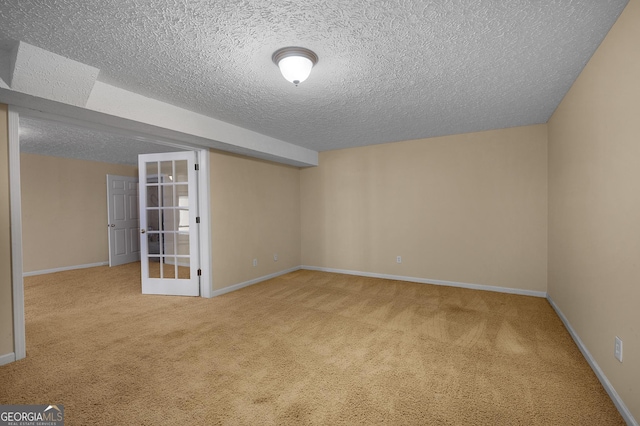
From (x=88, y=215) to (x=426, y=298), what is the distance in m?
7.18

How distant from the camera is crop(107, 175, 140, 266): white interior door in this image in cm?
665

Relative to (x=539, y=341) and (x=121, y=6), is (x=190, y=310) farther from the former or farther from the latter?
(x=539, y=341)

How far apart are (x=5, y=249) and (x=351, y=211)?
450 centimetres

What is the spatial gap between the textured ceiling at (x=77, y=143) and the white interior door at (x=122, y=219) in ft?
2.38

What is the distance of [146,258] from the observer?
438cm

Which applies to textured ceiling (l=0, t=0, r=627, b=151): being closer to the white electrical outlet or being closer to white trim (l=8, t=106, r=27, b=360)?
white trim (l=8, t=106, r=27, b=360)

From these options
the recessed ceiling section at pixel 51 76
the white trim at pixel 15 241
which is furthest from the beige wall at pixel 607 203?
the white trim at pixel 15 241

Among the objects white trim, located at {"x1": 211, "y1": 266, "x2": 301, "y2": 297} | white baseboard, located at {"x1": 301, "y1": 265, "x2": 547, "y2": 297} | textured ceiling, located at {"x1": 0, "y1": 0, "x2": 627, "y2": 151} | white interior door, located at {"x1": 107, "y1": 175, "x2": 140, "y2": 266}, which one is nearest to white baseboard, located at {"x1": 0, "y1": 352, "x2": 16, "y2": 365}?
white trim, located at {"x1": 211, "y1": 266, "x2": 301, "y2": 297}

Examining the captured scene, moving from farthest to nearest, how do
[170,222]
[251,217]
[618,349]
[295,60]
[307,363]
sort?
[251,217] → [170,222] → [307,363] → [295,60] → [618,349]

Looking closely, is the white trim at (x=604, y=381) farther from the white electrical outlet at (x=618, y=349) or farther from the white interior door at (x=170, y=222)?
the white interior door at (x=170, y=222)

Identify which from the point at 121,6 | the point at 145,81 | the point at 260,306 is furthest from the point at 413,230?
the point at 121,6

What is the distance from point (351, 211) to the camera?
5.56 m

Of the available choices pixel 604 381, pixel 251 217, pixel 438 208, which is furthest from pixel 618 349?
pixel 251 217

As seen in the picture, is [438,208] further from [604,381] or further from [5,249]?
[5,249]
